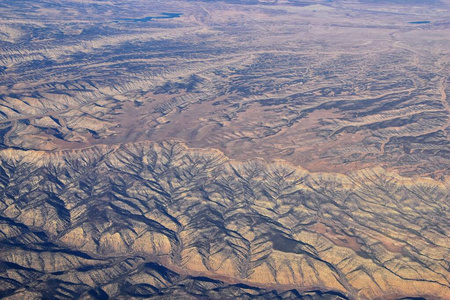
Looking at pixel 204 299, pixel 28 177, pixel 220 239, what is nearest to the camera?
pixel 204 299

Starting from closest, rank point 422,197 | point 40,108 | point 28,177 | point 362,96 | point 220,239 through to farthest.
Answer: point 220,239 → point 422,197 → point 28,177 → point 40,108 → point 362,96

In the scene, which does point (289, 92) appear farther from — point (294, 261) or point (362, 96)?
point (294, 261)

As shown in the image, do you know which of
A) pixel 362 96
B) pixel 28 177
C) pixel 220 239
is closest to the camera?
pixel 220 239

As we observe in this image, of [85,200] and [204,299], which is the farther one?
[85,200]

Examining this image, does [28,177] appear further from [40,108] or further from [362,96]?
[362,96]

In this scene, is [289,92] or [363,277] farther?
[289,92]

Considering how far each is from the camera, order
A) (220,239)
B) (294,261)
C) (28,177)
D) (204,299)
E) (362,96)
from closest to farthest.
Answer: (204,299), (294,261), (220,239), (28,177), (362,96)

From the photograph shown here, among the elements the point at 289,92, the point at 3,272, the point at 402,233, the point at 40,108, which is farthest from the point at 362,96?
the point at 3,272

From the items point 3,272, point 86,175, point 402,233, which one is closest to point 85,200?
point 86,175

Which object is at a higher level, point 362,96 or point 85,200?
point 362,96
